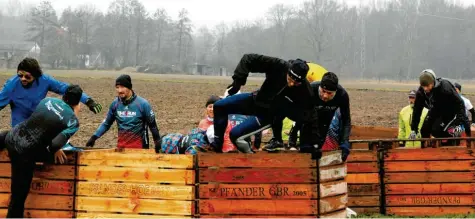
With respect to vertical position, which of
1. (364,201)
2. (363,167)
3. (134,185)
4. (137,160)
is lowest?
(364,201)

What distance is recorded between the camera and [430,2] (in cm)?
12150

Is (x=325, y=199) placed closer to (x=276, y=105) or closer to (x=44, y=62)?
(x=276, y=105)

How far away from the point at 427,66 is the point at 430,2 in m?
21.4

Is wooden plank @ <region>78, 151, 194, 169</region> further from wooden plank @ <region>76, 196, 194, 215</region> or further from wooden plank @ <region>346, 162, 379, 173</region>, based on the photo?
wooden plank @ <region>346, 162, 379, 173</region>

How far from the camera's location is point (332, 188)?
784 centimetres

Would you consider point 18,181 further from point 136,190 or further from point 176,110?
point 176,110

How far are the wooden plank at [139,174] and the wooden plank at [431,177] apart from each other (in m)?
3.32

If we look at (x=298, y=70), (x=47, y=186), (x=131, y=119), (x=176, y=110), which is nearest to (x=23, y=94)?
(x=47, y=186)

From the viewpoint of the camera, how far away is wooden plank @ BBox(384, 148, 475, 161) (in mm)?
9555

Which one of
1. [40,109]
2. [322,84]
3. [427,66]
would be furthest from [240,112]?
[427,66]

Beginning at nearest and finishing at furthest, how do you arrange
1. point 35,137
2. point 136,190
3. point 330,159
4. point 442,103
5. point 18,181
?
point 35,137
point 18,181
point 136,190
point 330,159
point 442,103

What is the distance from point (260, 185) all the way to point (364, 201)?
2605mm

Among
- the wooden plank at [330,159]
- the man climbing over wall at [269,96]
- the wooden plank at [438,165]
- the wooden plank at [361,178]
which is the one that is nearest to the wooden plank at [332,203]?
the wooden plank at [330,159]

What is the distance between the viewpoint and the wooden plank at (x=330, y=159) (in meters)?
7.68
